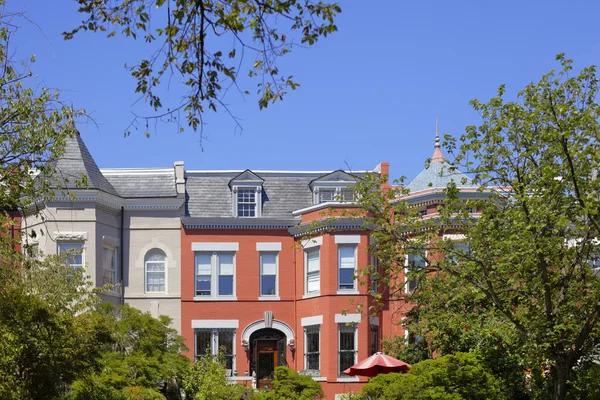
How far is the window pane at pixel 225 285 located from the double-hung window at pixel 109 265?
3.80 meters

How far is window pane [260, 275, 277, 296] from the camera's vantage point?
36344 millimetres

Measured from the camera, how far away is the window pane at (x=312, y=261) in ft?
116

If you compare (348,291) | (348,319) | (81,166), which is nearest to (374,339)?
(348,319)

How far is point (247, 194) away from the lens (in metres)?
37.0

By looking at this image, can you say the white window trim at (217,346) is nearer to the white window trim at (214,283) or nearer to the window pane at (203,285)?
the white window trim at (214,283)

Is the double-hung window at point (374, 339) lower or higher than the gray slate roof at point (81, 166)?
lower

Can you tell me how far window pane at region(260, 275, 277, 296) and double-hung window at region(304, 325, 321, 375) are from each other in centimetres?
198

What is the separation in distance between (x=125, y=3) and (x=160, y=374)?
2084 centimetres

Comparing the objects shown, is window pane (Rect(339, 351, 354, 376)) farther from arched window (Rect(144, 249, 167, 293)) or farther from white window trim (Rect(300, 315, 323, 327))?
arched window (Rect(144, 249, 167, 293))

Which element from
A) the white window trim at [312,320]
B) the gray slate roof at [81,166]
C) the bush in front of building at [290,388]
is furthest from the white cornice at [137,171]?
the bush in front of building at [290,388]

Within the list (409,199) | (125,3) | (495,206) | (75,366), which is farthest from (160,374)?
(125,3)

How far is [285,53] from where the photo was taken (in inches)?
357

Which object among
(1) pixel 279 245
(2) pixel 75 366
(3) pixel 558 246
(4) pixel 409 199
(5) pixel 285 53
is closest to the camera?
(5) pixel 285 53

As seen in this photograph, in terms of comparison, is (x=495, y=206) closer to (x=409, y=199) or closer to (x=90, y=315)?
(x=90, y=315)
